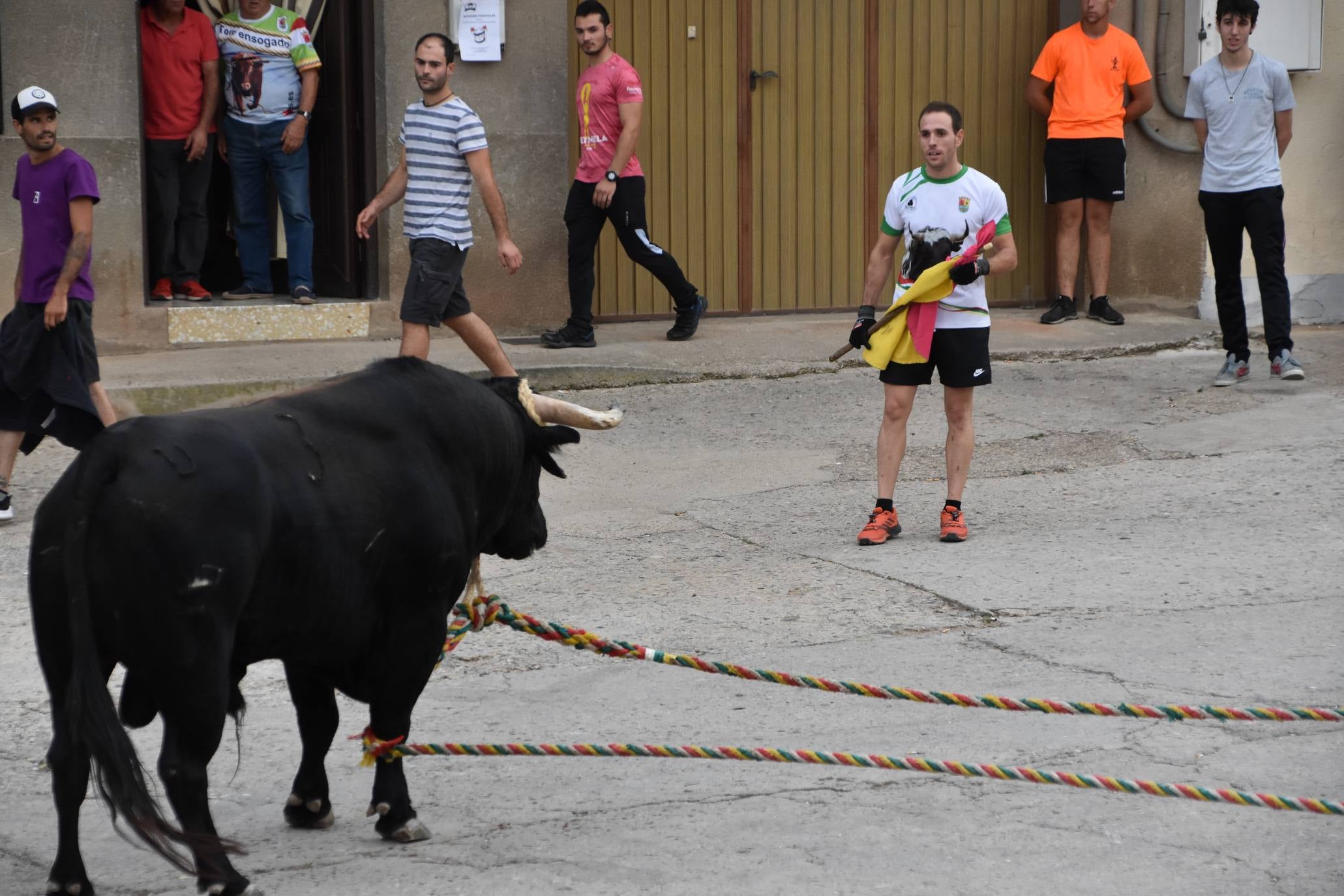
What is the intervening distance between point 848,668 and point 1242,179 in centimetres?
588

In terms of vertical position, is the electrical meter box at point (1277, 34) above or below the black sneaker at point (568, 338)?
above

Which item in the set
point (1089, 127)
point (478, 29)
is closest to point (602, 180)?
point (478, 29)

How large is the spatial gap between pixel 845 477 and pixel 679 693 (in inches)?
123

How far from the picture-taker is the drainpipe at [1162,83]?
39.6ft

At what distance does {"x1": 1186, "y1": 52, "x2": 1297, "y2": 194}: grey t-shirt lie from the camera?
10.0 metres

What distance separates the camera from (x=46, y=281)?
24.0 ft

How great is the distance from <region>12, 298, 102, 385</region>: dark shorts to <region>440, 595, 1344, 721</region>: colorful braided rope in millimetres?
3362

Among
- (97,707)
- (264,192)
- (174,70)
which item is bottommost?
(97,707)

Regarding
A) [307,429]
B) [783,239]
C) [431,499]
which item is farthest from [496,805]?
[783,239]

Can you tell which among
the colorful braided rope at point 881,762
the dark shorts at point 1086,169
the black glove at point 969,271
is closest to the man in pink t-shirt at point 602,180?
the dark shorts at point 1086,169

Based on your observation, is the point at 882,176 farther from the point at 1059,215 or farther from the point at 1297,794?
the point at 1297,794

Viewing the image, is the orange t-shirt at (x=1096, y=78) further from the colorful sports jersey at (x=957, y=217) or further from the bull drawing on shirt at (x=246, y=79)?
the bull drawing on shirt at (x=246, y=79)

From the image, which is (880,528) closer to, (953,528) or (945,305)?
(953,528)

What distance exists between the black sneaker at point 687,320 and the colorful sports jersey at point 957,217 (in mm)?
3944
